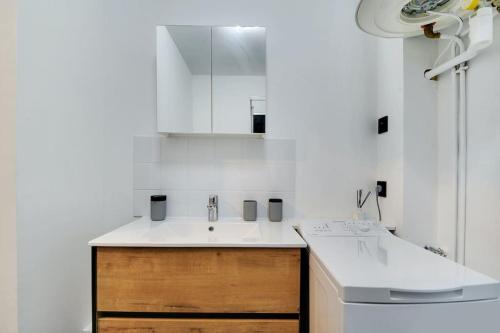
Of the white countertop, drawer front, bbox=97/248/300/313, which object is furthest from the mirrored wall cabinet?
drawer front, bbox=97/248/300/313

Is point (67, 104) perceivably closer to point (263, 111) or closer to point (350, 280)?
point (263, 111)

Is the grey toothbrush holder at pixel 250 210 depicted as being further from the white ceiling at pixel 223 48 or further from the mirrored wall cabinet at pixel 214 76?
the white ceiling at pixel 223 48

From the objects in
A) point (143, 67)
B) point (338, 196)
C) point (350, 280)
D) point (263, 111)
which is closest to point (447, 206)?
point (338, 196)

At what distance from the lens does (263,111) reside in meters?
1.50

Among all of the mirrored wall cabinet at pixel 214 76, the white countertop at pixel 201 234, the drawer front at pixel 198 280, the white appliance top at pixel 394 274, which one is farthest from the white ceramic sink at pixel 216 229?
the mirrored wall cabinet at pixel 214 76

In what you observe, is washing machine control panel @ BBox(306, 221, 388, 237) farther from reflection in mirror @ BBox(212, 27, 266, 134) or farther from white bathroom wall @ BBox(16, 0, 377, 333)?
reflection in mirror @ BBox(212, 27, 266, 134)

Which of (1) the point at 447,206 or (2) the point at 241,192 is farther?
(2) the point at 241,192

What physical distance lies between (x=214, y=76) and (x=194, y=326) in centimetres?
129

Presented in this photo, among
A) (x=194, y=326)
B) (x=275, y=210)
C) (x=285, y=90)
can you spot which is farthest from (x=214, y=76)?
(x=194, y=326)

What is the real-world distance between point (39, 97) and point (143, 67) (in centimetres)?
64

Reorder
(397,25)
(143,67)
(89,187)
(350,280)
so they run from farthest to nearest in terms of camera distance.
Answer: (143,67) → (89,187) → (397,25) → (350,280)

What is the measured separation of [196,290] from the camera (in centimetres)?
104

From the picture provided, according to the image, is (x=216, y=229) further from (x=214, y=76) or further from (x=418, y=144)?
(x=418, y=144)

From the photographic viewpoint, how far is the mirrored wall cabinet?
1.46m
